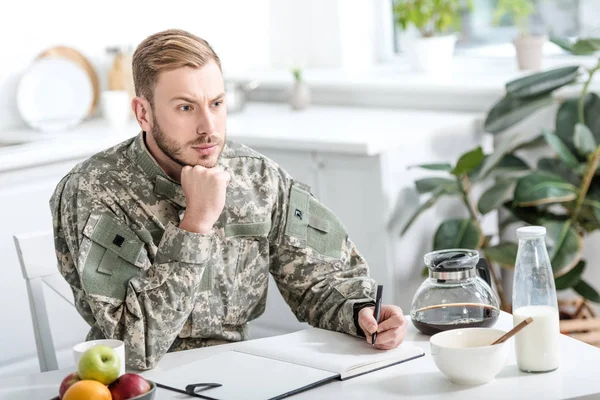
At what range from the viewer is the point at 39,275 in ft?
7.05

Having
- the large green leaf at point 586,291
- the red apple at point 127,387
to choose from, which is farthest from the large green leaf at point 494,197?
the red apple at point 127,387

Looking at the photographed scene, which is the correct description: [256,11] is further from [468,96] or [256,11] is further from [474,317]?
[474,317]

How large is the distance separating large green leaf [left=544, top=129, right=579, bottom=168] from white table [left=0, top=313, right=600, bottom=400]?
1.27 m

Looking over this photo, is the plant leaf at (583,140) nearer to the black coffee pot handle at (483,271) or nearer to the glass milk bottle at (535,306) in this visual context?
the black coffee pot handle at (483,271)

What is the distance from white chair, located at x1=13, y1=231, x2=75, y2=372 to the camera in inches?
83.8

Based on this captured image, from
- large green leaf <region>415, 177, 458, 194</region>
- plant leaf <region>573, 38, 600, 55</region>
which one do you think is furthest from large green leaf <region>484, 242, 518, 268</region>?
plant leaf <region>573, 38, 600, 55</region>

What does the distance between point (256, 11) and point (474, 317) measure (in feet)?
9.22

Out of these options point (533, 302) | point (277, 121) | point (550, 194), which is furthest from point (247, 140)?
point (533, 302)

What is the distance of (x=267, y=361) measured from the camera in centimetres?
163

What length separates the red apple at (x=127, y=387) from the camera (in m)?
1.37

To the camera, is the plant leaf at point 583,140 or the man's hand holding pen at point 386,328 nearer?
the man's hand holding pen at point 386,328

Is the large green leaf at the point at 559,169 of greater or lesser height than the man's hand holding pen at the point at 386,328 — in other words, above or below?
above

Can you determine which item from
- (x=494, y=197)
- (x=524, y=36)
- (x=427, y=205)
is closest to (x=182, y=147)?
(x=427, y=205)

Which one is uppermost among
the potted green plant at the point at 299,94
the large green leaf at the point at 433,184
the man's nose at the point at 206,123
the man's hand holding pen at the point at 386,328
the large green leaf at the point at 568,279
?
the man's nose at the point at 206,123
